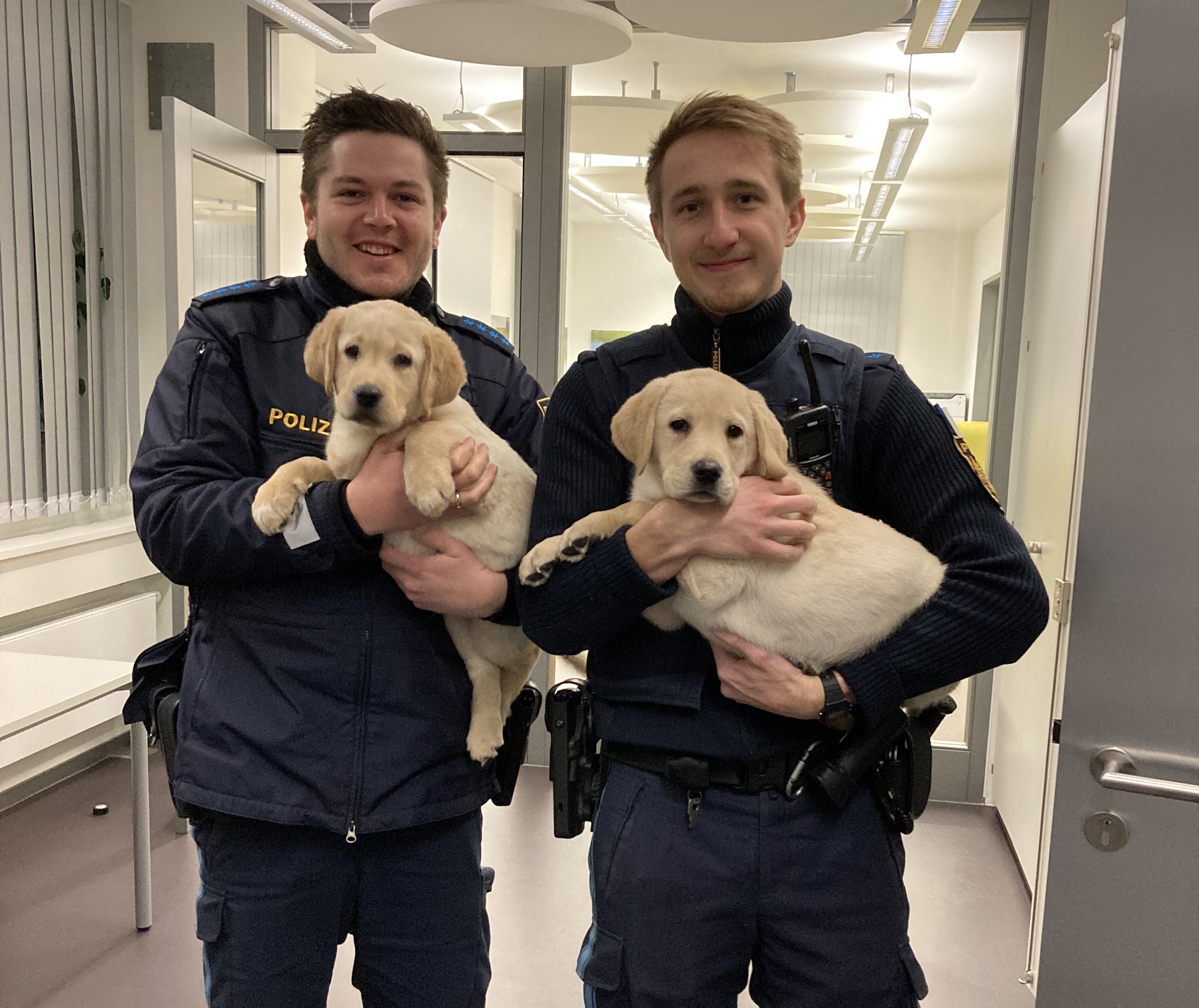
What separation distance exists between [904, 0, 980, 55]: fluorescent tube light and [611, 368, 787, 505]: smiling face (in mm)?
2113

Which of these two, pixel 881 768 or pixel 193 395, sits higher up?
pixel 193 395

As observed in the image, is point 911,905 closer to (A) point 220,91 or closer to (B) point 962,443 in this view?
(B) point 962,443

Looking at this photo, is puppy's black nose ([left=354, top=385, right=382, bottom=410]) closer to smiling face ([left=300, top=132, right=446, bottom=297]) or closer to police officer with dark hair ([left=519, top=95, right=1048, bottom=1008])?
smiling face ([left=300, top=132, right=446, bottom=297])

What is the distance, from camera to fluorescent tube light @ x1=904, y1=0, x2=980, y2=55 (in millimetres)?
3092

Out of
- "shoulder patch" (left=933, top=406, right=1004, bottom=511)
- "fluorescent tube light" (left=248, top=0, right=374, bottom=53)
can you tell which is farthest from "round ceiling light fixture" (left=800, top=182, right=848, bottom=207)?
"shoulder patch" (left=933, top=406, right=1004, bottom=511)

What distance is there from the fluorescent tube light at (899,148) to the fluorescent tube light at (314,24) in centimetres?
242

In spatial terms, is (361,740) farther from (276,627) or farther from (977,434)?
(977,434)

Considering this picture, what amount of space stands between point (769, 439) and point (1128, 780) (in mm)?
762

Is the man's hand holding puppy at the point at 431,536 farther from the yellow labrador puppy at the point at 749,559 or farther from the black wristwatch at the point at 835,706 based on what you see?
the black wristwatch at the point at 835,706

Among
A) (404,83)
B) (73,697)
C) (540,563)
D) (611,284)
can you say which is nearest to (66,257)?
(404,83)

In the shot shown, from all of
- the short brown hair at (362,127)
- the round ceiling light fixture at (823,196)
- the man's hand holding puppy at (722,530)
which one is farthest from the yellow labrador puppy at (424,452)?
the round ceiling light fixture at (823,196)

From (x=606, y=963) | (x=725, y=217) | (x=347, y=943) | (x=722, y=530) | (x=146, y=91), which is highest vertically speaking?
(x=146, y=91)

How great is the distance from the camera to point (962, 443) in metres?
1.65

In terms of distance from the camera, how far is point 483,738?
194cm
